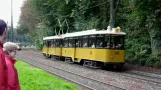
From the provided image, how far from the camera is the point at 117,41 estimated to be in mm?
23531

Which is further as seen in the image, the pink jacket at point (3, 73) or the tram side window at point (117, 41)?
the tram side window at point (117, 41)

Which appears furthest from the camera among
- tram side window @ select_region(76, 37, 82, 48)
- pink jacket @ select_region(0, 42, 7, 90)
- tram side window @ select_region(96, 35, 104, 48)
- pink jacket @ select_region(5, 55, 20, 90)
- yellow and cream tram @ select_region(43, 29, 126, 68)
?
tram side window @ select_region(76, 37, 82, 48)

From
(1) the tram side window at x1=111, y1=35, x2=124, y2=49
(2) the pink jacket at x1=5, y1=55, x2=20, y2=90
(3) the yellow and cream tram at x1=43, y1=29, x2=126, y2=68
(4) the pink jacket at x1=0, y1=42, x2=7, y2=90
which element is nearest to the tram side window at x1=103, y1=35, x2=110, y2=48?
(3) the yellow and cream tram at x1=43, y1=29, x2=126, y2=68

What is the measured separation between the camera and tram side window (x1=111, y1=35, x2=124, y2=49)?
2335cm

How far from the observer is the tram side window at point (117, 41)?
76.6 ft

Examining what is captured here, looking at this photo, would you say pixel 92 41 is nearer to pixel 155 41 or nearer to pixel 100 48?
pixel 100 48

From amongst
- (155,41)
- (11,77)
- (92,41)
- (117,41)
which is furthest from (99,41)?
(11,77)

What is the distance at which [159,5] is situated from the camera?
24.2 metres

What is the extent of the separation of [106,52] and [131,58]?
15.3 ft

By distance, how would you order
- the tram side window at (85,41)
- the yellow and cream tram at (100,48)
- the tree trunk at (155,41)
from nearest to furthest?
1. the yellow and cream tram at (100,48)
2. the tree trunk at (155,41)
3. the tram side window at (85,41)

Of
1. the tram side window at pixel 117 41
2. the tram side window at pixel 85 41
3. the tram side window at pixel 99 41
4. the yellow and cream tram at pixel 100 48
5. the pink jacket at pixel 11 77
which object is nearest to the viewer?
the pink jacket at pixel 11 77

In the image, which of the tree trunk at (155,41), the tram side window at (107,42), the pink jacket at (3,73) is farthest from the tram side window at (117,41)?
the pink jacket at (3,73)

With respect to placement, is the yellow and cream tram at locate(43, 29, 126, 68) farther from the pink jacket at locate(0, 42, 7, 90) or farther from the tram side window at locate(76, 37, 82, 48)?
the pink jacket at locate(0, 42, 7, 90)

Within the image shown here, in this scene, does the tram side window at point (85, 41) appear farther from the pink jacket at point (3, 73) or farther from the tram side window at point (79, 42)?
the pink jacket at point (3, 73)
